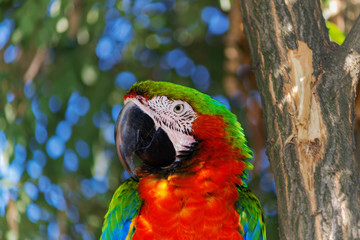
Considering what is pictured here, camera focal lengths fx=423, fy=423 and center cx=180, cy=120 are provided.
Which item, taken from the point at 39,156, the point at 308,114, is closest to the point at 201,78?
the point at 39,156

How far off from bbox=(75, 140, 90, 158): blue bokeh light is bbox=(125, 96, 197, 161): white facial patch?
58.7 inches

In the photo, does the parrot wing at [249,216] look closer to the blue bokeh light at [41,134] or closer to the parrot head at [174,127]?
the parrot head at [174,127]

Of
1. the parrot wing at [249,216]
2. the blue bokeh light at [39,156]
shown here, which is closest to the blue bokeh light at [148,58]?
the blue bokeh light at [39,156]

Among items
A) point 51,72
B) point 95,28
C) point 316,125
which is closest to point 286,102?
point 316,125

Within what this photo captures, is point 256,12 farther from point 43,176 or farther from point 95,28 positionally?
point 43,176

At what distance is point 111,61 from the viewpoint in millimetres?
3494

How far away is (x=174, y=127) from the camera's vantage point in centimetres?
193

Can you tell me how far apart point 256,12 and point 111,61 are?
1.92 metres

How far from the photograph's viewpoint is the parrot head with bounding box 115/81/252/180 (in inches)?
73.9

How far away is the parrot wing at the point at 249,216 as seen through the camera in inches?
74.1

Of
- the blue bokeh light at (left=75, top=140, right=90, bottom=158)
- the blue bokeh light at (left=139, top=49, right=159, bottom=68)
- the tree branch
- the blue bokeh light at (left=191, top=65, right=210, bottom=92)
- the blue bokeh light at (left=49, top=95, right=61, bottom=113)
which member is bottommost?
the blue bokeh light at (left=75, top=140, right=90, bottom=158)

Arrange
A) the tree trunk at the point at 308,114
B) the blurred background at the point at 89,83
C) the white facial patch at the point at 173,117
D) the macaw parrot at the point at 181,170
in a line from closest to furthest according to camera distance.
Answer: the tree trunk at the point at 308,114 → the macaw parrot at the point at 181,170 → the white facial patch at the point at 173,117 → the blurred background at the point at 89,83

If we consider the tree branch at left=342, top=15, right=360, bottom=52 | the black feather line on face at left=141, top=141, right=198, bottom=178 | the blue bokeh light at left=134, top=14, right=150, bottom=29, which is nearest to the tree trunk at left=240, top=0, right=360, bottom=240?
the tree branch at left=342, top=15, right=360, bottom=52

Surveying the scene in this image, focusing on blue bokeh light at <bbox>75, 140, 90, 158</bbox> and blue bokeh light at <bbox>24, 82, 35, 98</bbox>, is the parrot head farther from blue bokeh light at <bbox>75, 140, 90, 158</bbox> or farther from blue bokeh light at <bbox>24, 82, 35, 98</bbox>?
blue bokeh light at <bbox>24, 82, 35, 98</bbox>
